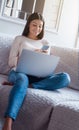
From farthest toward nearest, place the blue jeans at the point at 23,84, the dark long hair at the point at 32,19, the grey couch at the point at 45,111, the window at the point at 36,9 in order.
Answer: the window at the point at 36,9 → the dark long hair at the point at 32,19 → the blue jeans at the point at 23,84 → the grey couch at the point at 45,111

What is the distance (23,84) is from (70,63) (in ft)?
2.24

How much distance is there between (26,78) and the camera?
1692mm

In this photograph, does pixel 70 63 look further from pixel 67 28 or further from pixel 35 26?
pixel 67 28

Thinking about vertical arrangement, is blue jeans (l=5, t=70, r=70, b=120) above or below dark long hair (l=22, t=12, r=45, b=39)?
below

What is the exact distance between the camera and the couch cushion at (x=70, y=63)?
2111 mm

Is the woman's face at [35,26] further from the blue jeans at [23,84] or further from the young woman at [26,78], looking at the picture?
the blue jeans at [23,84]

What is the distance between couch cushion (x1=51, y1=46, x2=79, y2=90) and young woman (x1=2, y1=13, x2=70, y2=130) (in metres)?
0.19

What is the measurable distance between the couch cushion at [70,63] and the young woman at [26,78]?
19 cm

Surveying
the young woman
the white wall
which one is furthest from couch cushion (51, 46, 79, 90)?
the white wall

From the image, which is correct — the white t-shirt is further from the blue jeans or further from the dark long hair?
the blue jeans

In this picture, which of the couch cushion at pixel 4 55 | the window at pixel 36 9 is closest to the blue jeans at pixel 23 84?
the couch cushion at pixel 4 55

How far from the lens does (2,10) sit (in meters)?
2.40

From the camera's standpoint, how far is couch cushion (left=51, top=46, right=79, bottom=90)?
6.93 feet

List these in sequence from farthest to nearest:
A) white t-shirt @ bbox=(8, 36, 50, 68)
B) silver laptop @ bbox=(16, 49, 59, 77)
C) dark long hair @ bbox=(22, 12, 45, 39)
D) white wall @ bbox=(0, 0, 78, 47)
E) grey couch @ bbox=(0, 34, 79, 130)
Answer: white wall @ bbox=(0, 0, 78, 47) → dark long hair @ bbox=(22, 12, 45, 39) → white t-shirt @ bbox=(8, 36, 50, 68) → silver laptop @ bbox=(16, 49, 59, 77) → grey couch @ bbox=(0, 34, 79, 130)
